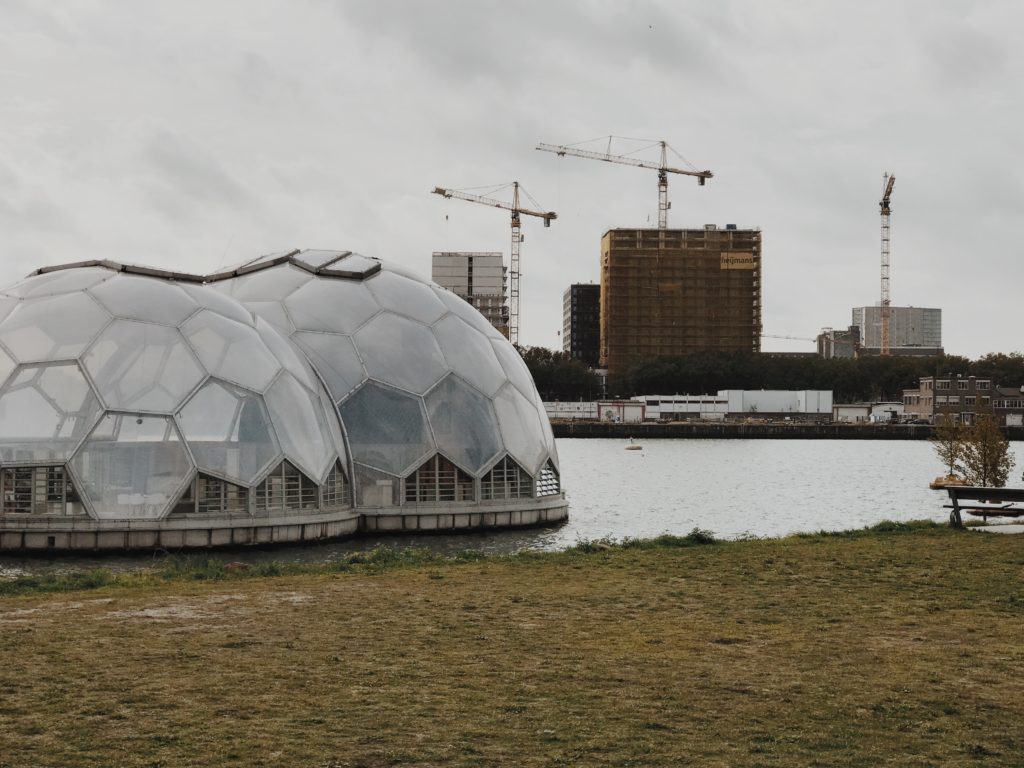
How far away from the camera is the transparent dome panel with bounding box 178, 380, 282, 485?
25.7 metres

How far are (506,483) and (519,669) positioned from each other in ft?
71.6

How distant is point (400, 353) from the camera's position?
31.5 metres

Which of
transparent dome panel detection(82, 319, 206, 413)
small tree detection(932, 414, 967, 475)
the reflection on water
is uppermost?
transparent dome panel detection(82, 319, 206, 413)

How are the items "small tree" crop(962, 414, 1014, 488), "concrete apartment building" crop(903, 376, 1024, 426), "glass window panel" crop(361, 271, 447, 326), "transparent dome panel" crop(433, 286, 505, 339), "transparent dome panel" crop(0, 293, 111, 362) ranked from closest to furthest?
"transparent dome panel" crop(0, 293, 111, 362) < "glass window panel" crop(361, 271, 447, 326) < "transparent dome panel" crop(433, 286, 505, 339) < "small tree" crop(962, 414, 1014, 488) < "concrete apartment building" crop(903, 376, 1024, 426)

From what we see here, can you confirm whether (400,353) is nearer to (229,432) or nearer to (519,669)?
(229,432)

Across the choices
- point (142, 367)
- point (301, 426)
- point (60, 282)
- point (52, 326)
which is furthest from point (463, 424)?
point (60, 282)

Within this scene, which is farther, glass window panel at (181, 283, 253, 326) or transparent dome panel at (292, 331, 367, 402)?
transparent dome panel at (292, 331, 367, 402)

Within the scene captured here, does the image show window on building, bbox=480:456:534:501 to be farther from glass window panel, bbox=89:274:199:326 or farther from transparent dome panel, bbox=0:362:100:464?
transparent dome panel, bbox=0:362:100:464

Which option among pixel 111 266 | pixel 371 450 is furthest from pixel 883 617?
pixel 111 266

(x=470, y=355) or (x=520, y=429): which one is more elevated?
(x=470, y=355)

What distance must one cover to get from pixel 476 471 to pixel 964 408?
139 m

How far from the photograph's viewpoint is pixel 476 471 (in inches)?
1231

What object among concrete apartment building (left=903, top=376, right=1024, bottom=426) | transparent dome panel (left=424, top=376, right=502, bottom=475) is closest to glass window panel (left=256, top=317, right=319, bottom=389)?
transparent dome panel (left=424, top=376, right=502, bottom=475)

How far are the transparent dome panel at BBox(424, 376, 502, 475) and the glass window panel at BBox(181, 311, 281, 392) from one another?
469cm
